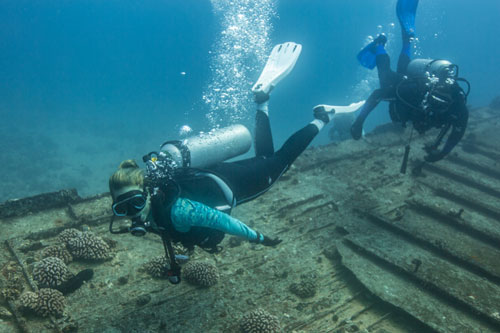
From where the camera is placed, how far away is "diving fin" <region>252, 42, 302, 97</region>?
606 centimetres

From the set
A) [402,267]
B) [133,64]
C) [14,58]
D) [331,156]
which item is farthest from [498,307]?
[14,58]

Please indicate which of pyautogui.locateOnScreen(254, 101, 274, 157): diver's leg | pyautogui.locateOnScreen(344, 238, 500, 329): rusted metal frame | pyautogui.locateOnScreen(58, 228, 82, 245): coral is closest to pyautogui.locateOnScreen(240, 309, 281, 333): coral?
pyautogui.locateOnScreen(344, 238, 500, 329): rusted metal frame

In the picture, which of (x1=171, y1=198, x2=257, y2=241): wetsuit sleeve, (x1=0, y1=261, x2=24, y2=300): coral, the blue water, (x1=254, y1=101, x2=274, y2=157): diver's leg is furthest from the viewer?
the blue water

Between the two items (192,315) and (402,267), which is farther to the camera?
(402,267)

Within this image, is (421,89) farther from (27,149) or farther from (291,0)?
(291,0)

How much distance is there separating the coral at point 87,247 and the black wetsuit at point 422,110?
6.02 m

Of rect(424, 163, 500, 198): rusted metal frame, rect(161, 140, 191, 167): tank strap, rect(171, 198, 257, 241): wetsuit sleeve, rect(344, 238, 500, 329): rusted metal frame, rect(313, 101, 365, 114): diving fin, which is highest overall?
rect(313, 101, 365, 114): diving fin

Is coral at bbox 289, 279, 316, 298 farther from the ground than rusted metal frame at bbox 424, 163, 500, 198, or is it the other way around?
rusted metal frame at bbox 424, 163, 500, 198

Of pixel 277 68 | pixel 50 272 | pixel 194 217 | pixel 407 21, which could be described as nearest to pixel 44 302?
pixel 50 272

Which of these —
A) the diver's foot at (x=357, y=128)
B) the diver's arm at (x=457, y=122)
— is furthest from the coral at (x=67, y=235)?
the diver's arm at (x=457, y=122)

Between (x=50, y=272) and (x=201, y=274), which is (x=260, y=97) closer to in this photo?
(x=201, y=274)

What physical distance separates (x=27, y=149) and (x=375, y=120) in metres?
63.4

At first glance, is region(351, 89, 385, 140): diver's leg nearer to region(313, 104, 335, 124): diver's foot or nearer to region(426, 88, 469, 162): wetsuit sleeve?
region(313, 104, 335, 124): diver's foot

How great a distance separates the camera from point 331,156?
948cm
